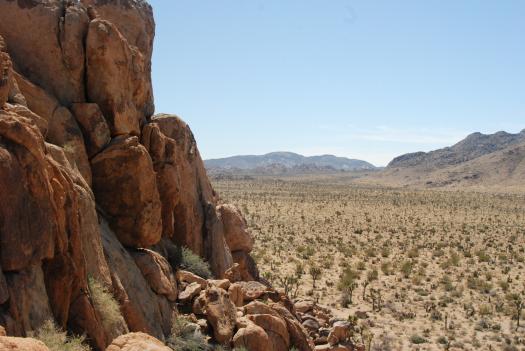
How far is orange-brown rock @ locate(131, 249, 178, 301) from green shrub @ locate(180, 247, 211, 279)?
175cm

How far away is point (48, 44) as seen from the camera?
36.0 ft

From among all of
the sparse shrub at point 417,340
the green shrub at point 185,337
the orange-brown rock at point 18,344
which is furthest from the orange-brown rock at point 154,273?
the sparse shrub at point 417,340

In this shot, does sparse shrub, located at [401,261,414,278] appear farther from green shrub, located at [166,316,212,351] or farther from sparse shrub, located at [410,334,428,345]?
green shrub, located at [166,316,212,351]

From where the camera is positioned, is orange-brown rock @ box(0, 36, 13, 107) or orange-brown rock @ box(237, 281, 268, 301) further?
orange-brown rock @ box(237, 281, 268, 301)

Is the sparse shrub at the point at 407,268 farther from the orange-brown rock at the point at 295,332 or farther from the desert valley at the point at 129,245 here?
the orange-brown rock at the point at 295,332

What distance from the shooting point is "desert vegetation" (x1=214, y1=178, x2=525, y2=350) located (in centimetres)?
1944

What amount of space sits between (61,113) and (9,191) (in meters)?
4.09

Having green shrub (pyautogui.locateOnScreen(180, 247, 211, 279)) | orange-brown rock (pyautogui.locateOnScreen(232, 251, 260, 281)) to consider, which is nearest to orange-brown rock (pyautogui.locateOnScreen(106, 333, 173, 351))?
green shrub (pyautogui.locateOnScreen(180, 247, 211, 279))

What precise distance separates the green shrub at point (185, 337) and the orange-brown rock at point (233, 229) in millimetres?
6881

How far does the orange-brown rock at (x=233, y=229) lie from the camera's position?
692 inches

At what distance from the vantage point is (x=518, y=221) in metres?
50.6

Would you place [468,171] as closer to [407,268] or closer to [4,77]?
[407,268]

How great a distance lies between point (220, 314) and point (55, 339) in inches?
195

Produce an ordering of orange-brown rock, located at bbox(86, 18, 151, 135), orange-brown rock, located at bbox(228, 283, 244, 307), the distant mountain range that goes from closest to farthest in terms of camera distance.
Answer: orange-brown rock, located at bbox(86, 18, 151, 135) → orange-brown rock, located at bbox(228, 283, 244, 307) → the distant mountain range
